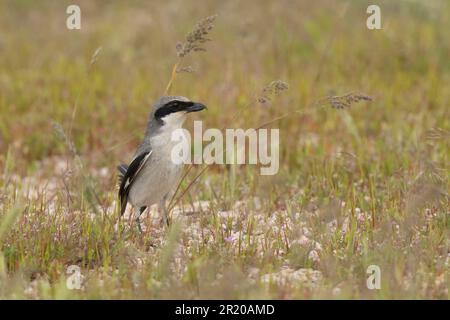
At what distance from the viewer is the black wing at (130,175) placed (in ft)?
21.3

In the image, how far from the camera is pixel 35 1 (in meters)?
15.2

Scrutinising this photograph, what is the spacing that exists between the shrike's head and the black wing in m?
0.27

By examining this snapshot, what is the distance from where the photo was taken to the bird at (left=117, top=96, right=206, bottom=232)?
6430mm

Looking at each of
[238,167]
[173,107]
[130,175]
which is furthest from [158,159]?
[238,167]

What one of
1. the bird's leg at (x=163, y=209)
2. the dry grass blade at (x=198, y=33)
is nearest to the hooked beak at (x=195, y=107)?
the dry grass blade at (x=198, y=33)

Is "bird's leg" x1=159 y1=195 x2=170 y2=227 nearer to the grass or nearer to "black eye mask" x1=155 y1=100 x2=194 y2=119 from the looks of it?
the grass

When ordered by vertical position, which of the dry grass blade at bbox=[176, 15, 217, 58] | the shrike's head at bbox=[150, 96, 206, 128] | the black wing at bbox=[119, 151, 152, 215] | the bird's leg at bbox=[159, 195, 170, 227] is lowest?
the bird's leg at bbox=[159, 195, 170, 227]

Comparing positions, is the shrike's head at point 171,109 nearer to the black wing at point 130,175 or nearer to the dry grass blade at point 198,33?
the black wing at point 130,175

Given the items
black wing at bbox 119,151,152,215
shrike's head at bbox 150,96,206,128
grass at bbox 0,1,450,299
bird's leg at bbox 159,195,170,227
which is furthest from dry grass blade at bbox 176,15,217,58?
bird's leg at bbox 159,195,170,227

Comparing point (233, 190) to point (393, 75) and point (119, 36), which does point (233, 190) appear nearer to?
point (393, 75)

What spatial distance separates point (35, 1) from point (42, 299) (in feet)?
36.7

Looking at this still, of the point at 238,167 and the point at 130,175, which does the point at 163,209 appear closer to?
the point at 130,175

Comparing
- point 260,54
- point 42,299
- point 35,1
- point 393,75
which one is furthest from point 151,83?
point 42,299

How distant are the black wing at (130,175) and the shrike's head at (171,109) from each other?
0.90 feet
